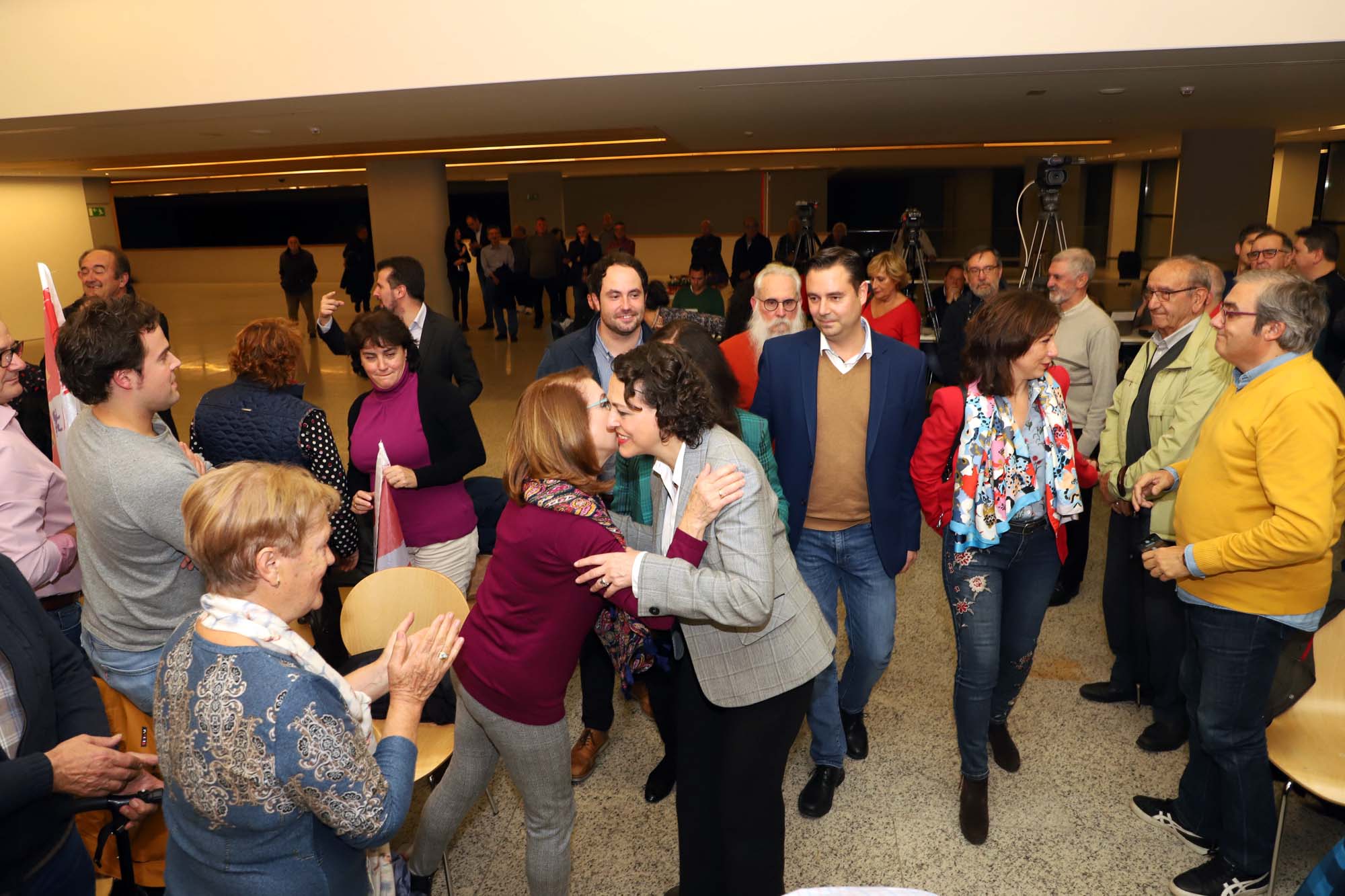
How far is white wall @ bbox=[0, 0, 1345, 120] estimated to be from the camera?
199 inches

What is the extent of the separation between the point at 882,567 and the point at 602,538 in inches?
54.4

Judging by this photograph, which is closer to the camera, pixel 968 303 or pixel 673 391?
pixel 673 391

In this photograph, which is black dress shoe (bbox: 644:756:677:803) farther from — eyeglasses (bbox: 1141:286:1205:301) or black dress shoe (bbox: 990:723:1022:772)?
eyeglasses (bbox: 1141:286:1205:301)

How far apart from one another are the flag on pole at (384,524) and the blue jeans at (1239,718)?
99.6 inches

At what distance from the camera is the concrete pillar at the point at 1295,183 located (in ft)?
50.2

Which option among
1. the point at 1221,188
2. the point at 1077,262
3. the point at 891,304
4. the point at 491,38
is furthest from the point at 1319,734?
the point at 1221,188

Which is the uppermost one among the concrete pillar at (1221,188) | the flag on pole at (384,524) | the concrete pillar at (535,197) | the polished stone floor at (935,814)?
the concrete pillar at (535,197)

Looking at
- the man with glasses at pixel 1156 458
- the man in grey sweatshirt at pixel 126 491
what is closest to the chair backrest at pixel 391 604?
the man in grey sweatshirt at pixel 126 491

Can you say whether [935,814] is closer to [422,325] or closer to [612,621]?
[612,621]

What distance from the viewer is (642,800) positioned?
3080 millimetres

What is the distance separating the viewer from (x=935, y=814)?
2.95m

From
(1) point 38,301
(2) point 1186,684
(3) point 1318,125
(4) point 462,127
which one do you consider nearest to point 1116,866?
(2) point 1186,684

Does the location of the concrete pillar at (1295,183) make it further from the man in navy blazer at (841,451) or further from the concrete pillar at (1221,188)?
the man in navy blazer at (841,451)

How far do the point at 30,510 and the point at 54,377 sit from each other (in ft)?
4.20
